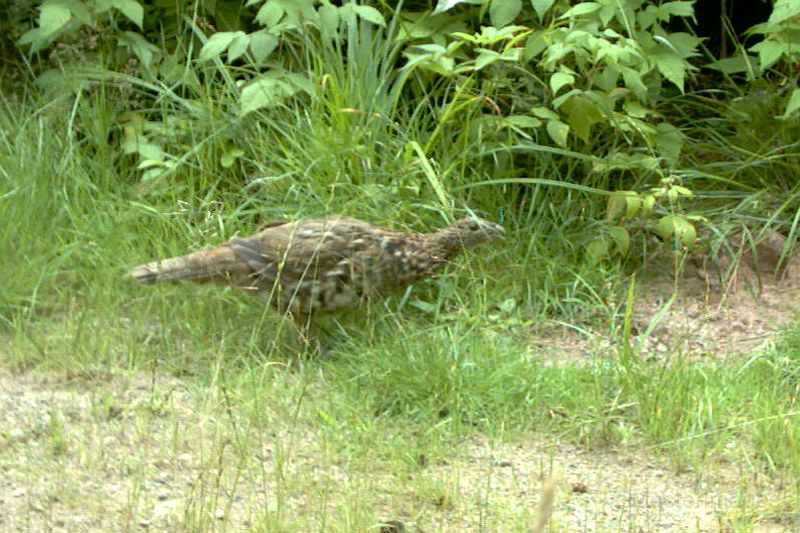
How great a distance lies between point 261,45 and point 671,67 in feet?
6.34

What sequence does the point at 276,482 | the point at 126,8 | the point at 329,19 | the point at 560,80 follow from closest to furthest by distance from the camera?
the point at 276,482 < the point at 560,80 < the point at 329,19 < the point at 126,8

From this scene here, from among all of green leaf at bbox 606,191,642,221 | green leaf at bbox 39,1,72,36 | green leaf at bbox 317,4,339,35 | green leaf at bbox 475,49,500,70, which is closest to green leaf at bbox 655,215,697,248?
green leaf at bbox 606,191,642,221

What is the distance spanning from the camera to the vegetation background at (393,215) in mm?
5039

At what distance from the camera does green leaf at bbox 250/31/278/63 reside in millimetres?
6602

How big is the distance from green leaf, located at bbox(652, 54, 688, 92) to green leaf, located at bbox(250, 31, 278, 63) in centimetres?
182

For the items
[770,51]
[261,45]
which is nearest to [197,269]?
[261,45]

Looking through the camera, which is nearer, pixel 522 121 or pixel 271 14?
pixel 271 14

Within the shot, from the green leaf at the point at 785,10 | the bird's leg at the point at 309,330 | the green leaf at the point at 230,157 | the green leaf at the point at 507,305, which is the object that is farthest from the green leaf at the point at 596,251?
the green leaf at the point at 230,157

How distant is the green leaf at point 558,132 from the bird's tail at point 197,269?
1.58 m

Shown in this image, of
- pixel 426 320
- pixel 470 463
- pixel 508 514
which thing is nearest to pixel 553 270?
pixel 426 320

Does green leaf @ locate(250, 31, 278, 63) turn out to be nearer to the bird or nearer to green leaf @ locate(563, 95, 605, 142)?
the bird

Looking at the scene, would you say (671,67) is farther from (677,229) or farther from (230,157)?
(230,157)

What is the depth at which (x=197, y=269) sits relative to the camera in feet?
19.4

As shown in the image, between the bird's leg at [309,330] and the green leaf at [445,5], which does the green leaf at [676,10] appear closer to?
the green leaf at [445,5]
